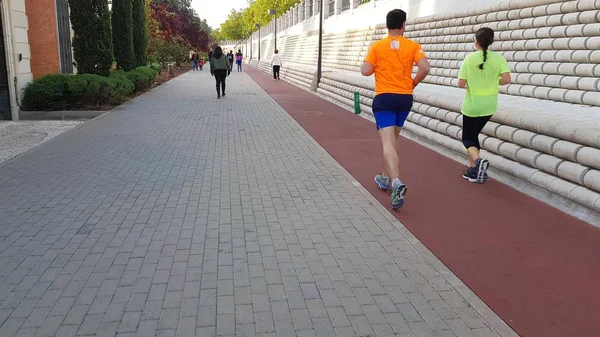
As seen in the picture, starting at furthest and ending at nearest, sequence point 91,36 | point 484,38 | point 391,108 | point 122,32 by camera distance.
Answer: point 122,32
point 91,36
point 484,38
point 391,108

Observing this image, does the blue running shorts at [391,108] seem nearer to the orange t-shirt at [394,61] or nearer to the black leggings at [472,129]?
the orange t-shirt at [394,61]

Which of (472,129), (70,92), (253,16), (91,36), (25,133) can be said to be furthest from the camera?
(253,16)

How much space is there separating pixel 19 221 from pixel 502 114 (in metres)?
5.76

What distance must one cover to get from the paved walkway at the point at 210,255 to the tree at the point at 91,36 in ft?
23.6

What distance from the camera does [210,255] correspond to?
14.3ft

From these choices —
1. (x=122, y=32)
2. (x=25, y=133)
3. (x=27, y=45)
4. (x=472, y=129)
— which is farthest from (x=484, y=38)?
(x=122, y=32)

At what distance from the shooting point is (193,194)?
6203 millimetres

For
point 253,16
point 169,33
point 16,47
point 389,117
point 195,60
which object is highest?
point 253,16

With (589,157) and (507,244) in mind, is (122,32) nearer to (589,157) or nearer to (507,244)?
(589,157)

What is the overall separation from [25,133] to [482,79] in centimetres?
885

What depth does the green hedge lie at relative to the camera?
12366mm

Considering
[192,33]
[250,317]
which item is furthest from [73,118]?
[192,33]

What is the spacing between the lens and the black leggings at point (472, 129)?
21.1ft

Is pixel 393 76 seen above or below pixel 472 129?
above
